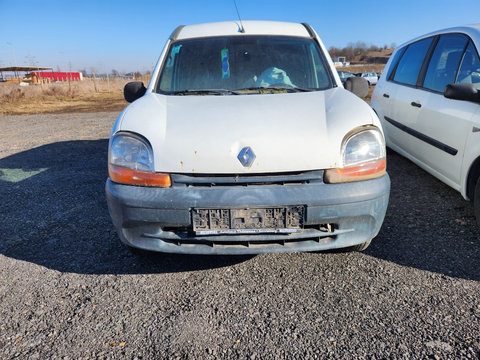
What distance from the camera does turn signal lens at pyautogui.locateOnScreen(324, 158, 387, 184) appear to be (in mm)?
2051

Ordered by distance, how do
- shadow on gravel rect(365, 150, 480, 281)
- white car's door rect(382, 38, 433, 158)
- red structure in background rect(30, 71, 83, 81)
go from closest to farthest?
shadow on gravel rect(365, 150, 480, 281) → white car's door rect(382, 38, 433, 158) → red structure in background rect(30, 71, 83, 81)

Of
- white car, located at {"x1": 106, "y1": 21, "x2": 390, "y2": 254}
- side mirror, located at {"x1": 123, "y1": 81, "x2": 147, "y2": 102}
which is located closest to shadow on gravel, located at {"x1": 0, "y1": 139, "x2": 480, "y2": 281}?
white car, located at {"x1": 106, "y1": 21, "x2": 390, "y2": 254}

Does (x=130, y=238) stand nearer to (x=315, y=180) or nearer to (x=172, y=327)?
(x=172, y=327)

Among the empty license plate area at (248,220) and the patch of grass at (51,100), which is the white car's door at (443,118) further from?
the patch of grass at (51,100)

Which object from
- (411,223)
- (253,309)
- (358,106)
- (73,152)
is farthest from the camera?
(73,152)

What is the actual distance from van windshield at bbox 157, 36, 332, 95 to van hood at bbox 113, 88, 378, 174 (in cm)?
56

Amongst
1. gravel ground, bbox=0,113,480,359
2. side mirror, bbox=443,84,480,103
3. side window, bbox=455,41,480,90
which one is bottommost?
gravel ground, bbox=0,113,480,359

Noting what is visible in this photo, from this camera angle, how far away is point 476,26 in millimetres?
3275

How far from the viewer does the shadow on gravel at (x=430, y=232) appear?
2469 millimetres

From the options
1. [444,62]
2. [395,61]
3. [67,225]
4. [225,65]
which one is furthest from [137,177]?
[395,61]

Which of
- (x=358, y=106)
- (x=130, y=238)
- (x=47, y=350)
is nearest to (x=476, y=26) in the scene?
(x=358, y=106)

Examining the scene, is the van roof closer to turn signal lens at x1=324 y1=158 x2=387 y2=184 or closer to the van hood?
the van hood

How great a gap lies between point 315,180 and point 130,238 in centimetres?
117

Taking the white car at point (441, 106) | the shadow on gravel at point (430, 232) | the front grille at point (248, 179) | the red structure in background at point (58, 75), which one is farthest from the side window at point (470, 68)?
the red structure in background at point (58, 75)
